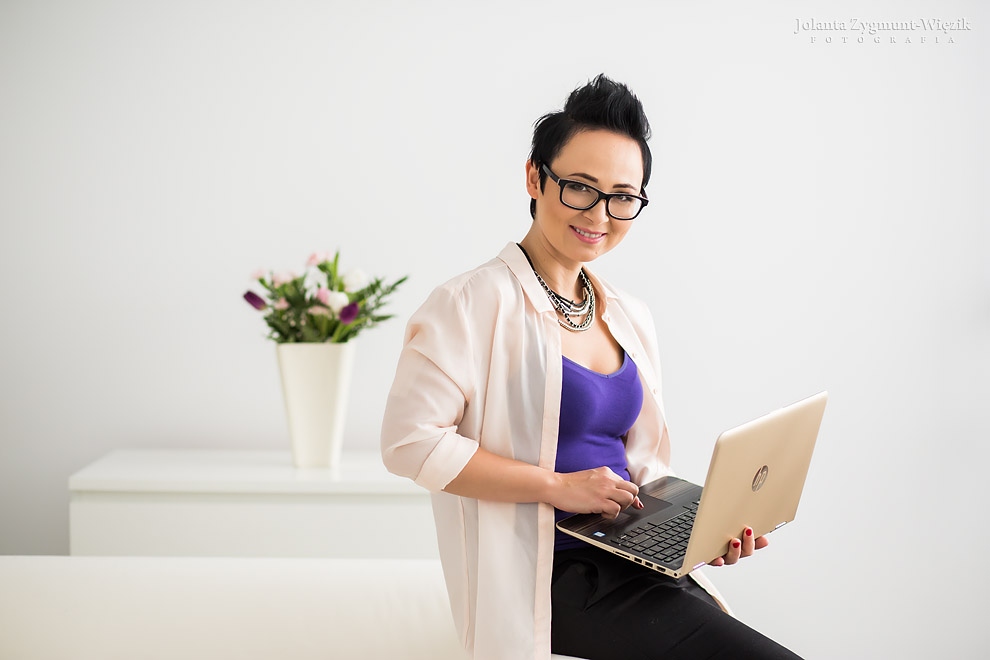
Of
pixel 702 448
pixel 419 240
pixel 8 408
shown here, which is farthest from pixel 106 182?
pixel 702 448

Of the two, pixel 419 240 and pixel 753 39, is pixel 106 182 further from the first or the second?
pixel 753 39

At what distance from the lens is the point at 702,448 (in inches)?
116

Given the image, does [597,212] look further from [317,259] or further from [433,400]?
[317,259]

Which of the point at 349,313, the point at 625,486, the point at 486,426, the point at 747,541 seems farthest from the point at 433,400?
the point at 349,313

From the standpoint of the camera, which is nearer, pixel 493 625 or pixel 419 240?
pixel 493 625

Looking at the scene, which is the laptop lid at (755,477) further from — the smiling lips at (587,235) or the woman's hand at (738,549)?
the smiling lips at (587,235)

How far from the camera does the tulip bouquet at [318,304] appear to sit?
254cm

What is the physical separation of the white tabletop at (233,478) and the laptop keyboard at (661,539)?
1.15m

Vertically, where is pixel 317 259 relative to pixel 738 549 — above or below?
above

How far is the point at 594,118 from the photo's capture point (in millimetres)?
1491

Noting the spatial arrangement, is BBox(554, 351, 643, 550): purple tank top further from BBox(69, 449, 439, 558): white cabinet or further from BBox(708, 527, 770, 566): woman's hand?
BBox(69, 449, 439, 558): white cabinet

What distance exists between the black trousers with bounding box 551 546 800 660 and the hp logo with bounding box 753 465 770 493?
0.22 metres

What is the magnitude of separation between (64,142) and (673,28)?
2.15 m

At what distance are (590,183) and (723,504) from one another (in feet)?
1.99
